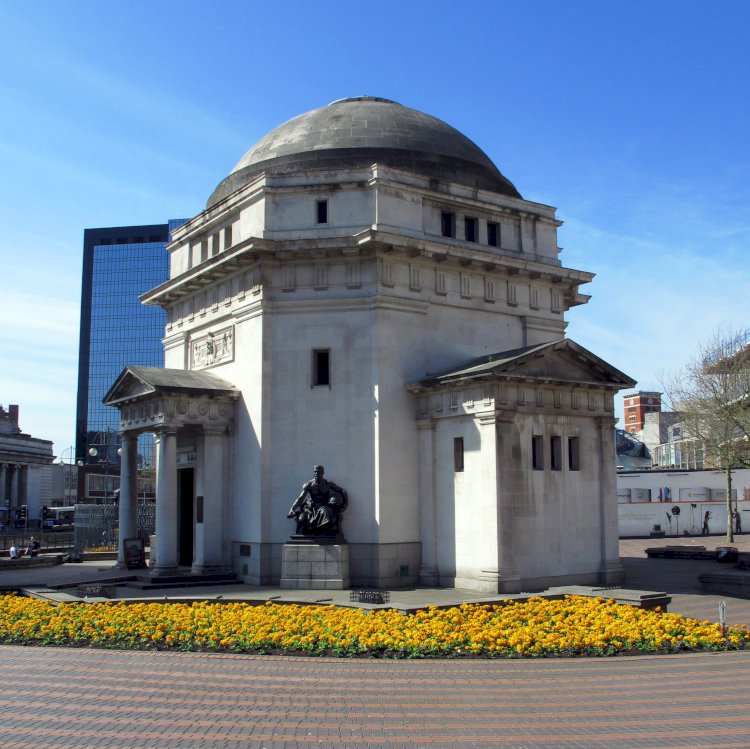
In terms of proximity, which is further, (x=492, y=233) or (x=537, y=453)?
(x=492, y=233)

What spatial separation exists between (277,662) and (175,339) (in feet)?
78.7

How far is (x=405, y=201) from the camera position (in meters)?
32.2

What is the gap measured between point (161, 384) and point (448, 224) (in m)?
12.5

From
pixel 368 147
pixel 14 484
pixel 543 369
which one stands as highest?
pixel 368 147

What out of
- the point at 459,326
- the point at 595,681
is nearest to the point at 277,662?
the point at 595,681

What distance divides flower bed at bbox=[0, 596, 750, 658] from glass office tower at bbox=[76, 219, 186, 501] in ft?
449

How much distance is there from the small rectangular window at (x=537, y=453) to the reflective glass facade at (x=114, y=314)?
5192 inches

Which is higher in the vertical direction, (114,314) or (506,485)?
(114,314)

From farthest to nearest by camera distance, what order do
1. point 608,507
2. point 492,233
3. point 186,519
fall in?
point 186,519
point 492,233
point 608,507

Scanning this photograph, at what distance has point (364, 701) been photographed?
13594 mm

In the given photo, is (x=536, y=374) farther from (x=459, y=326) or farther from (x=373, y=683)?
(x=373, y=683)

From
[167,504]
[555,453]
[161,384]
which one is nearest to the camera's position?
[555,453]

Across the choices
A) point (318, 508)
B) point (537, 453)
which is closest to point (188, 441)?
point (318, 508)

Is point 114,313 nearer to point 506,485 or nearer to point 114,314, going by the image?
point 114,314
